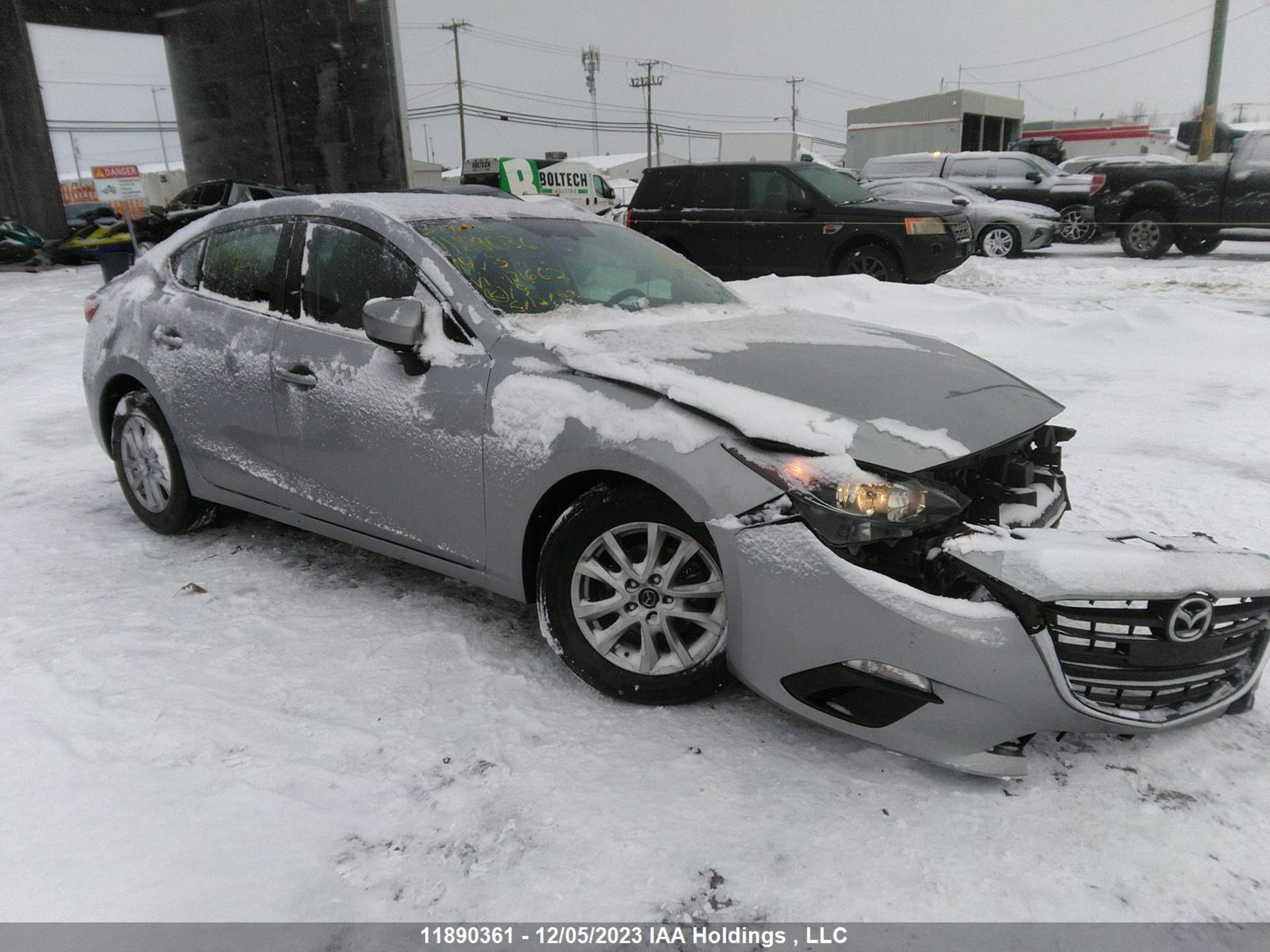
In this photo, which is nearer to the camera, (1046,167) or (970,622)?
(970,622)

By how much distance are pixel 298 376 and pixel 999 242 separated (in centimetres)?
1460

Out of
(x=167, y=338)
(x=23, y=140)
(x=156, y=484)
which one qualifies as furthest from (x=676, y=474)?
(x=23, y=140)

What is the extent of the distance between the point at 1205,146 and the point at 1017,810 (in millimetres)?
23952

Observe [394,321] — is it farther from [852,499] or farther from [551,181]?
[551,181]

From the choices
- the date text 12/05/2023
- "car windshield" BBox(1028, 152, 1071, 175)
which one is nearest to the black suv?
"car windshield" BBox(1028, 152, 1071, 175)

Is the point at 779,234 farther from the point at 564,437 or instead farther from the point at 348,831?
the point at 348,831

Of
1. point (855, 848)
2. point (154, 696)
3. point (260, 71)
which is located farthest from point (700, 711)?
point (260, 71)

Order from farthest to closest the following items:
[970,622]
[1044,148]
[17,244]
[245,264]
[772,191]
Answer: [1044,148] → [17,244] → [772,191] → [245,264] → [970,622]

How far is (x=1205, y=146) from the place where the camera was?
813 inches

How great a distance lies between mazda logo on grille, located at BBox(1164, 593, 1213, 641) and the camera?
84.8 inches

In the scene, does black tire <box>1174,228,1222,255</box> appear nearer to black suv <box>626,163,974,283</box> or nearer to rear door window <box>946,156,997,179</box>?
rear door window <box>946,156,997,179</box>

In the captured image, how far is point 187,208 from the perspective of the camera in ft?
59.1

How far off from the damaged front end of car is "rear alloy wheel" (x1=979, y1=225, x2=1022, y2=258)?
14190 millimetres

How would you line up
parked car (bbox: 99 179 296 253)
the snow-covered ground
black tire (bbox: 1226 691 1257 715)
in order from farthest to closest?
parked car (bbox: 99 179 296 253) → black tire (bbox: 1226 691 1257 715) → the snow-covered ground
